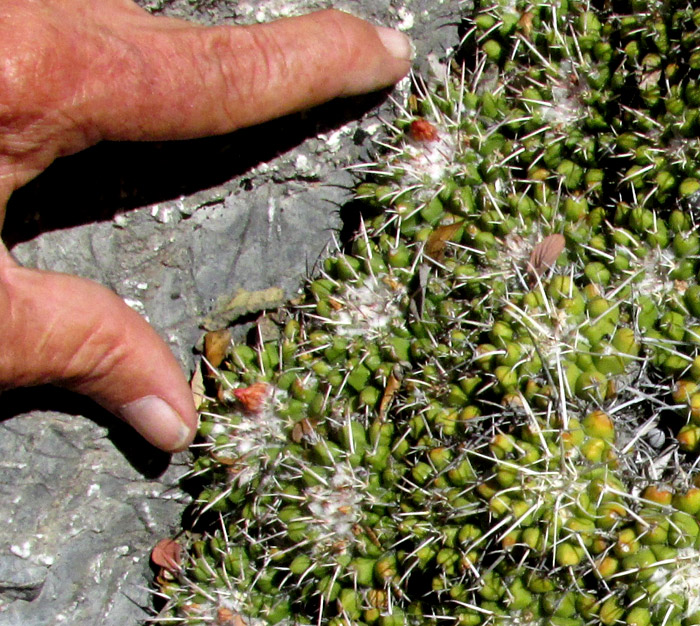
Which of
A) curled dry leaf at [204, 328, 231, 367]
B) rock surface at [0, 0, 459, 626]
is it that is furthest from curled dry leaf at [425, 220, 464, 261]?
curled dry leaf at [204, 328, 231, 367]

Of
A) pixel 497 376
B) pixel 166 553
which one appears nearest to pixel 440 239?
pixel 497 376

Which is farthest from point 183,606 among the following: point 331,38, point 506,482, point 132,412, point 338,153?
point 331,38

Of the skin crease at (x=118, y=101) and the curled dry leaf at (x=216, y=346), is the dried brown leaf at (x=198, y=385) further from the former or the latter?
the skin crease at (x=118, y=101)

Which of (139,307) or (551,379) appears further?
(139,307)

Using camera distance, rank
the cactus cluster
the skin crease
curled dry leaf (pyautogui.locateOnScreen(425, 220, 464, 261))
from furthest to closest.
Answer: curled dry leaf (pyautogui.locateOnScreen(425, 220, 464, 261)) → the skin crease → the cactus cluster

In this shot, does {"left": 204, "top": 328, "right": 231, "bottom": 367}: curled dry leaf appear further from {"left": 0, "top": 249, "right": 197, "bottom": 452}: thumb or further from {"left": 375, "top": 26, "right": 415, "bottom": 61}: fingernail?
{"left": 375, "top": 26, "right": 415, "bottom": 61}: fingernail

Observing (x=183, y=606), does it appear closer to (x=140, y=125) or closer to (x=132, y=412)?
(x=132, y=412)
